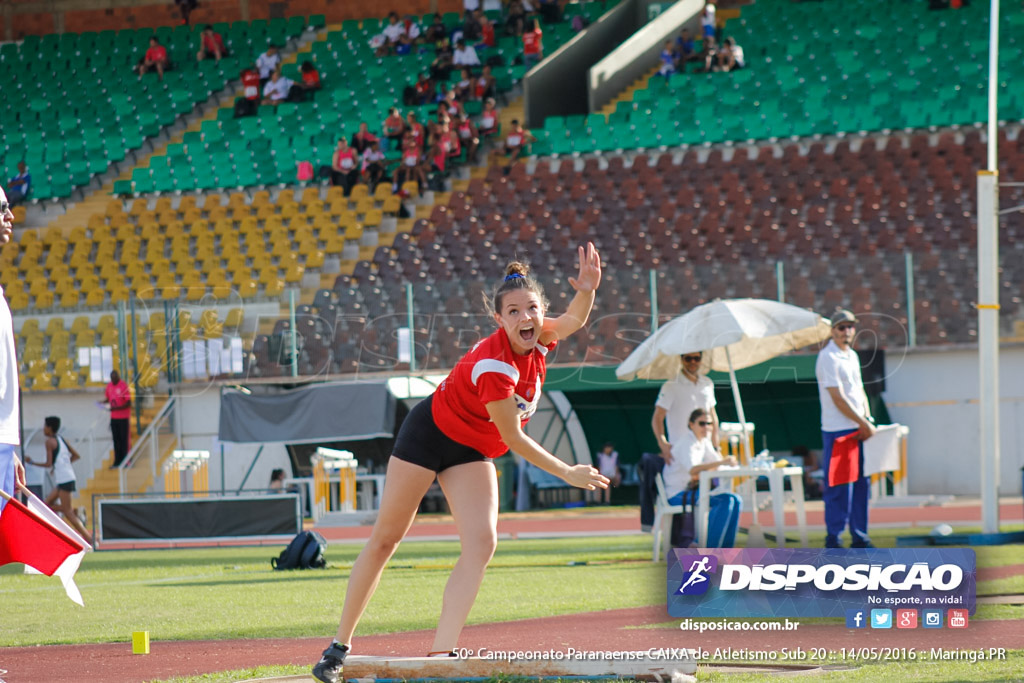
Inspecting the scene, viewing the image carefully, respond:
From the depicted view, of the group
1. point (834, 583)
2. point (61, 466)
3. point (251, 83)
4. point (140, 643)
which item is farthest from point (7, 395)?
point (251, 83)

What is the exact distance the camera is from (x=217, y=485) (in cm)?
2302

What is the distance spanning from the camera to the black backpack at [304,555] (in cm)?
1350

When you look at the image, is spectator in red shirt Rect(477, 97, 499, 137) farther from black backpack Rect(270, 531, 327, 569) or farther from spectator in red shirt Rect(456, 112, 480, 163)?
black backpack Rect(270, 531, 327, 569)

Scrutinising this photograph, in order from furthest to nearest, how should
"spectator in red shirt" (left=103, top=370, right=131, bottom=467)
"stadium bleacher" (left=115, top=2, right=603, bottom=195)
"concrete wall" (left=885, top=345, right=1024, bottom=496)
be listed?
"stadium bleacher" (left=115, top=2, right=603, bottom=195) < "spectator in red shirt" (left=103, top=370, right=131, bottom=467) < "concrete wall" (left=885, top=345, right=1024, bottom=496)

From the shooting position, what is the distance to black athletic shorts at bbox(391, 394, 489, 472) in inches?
224

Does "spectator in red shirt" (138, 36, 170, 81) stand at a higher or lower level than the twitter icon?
higher

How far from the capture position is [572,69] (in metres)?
32.0

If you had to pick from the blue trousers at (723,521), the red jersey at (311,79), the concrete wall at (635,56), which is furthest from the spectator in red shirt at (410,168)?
the blue trousers at (723,521)

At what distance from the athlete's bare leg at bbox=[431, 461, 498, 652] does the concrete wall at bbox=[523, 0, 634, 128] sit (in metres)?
25.0

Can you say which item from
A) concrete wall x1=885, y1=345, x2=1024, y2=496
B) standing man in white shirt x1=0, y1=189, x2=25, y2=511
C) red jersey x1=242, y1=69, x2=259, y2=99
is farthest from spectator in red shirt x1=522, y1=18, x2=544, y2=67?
standing man in white shirt x1=0, y1=189, x2=25, y2=511

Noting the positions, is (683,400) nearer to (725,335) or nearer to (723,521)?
(725,335)

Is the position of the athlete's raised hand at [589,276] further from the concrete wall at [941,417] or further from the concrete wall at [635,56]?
the concrete wall at [635,56]

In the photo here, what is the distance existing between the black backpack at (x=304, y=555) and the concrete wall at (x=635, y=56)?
18449 millimetres

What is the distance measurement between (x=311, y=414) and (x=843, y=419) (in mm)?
11517
